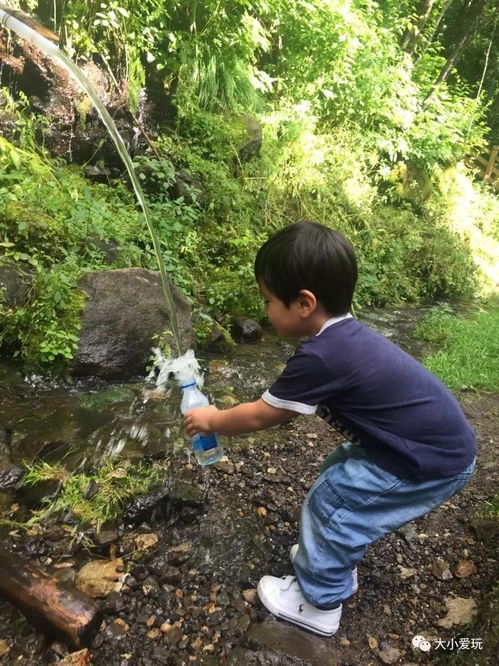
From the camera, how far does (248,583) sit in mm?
2006

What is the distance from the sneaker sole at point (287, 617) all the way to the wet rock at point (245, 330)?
3.01m

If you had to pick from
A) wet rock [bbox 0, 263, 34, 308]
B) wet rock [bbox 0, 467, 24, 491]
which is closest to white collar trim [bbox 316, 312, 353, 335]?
wet rock [bbox 0, 467, 24, 491]

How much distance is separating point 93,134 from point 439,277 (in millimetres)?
6040

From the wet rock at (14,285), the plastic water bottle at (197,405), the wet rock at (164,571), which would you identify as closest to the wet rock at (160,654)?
the wet rock at (164,571)

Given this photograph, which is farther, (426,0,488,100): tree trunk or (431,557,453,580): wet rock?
(426,0,488,100): tree trunk

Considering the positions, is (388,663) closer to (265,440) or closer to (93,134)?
(265,440)

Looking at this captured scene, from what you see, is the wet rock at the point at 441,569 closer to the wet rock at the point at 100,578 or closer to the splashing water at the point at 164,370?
the wet rock at the point at 100,578

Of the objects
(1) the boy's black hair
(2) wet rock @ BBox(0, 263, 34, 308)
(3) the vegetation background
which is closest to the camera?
(1) the boy's black hair

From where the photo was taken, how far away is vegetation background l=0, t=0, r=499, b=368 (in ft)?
13.7

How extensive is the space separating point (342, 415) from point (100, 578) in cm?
125

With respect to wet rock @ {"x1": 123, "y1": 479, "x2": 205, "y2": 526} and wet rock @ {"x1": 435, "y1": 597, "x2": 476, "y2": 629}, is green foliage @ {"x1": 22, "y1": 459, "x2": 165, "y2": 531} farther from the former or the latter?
wet rock @ {"x1": 435, "y1": 597, "x2": 476, "y2": 629}

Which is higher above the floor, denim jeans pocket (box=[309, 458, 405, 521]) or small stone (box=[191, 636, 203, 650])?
denim jeans pocket (box=[309, 458, 405, 521])

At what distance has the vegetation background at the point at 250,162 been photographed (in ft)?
13.7

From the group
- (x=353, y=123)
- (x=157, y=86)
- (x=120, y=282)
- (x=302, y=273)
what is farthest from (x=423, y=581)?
(x=353, y=123)
